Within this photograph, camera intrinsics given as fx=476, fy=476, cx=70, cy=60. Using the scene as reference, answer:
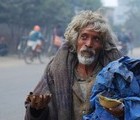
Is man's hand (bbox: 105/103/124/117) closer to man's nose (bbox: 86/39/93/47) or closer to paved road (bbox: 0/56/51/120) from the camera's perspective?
man's nose (bbox: 86/39/93/47)

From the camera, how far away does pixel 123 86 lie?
7.71 feet

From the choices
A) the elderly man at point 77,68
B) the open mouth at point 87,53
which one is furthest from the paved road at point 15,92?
the open mouth at point 87,53

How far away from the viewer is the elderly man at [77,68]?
294 cm

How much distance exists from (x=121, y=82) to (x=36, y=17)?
947 inches

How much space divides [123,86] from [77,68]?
77 centimetres

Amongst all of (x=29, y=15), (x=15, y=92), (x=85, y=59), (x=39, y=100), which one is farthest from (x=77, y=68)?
(x=29, y=15)

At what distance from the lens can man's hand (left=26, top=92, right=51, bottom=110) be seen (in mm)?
2719

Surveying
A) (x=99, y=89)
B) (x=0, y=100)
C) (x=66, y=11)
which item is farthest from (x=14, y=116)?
(x=66, y=11)

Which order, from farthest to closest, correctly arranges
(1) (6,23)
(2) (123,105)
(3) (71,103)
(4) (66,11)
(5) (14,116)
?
(4) (66,11), (1) (6,23), (5) (14,116), (3) (71,103), (2) (123,105)

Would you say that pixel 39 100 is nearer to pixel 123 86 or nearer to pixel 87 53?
pixel 87 53

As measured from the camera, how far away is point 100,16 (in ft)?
10.0

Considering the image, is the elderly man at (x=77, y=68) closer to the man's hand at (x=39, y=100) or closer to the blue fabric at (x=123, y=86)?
the man's hand at (x=39, y=100)

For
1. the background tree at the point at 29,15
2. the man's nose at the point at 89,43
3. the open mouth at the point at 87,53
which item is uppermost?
the background tree at the point at 29,15

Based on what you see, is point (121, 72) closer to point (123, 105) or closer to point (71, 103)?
point (123, 105)
